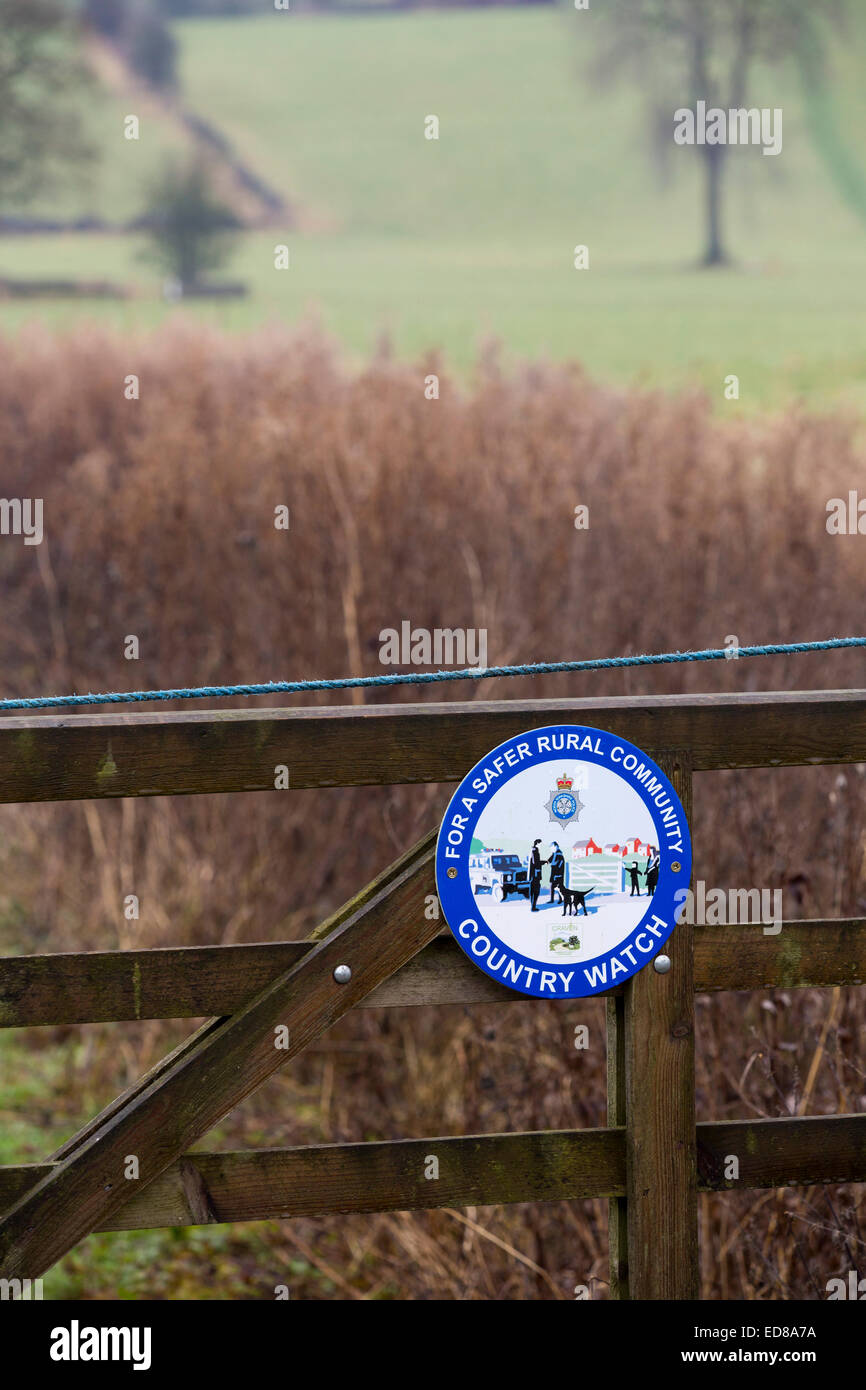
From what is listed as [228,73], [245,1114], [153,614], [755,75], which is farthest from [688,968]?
[228,73]

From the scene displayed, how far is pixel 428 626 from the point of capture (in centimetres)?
709

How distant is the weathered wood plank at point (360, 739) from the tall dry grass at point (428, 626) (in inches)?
46.2

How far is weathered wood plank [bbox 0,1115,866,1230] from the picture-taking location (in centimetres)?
267

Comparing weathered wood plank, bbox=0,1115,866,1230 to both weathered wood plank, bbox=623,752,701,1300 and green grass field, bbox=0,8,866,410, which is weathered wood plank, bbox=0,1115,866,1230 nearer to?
weathered wood plank, bbox=623,752,701,1300

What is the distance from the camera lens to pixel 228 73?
42.4 meters

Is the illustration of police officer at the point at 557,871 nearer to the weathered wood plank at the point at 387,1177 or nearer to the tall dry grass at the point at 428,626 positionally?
the weathered wood plank at the point at 387,1177

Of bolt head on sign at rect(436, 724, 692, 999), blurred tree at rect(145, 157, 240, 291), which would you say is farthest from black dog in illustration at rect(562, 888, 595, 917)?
blurred tree at rect(145, 157, 240, 291)

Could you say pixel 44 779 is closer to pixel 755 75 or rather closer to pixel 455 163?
pixel 755 75

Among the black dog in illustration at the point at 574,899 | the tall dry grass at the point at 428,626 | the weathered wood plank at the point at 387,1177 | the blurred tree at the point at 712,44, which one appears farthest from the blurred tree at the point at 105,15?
the weathered wood plank at the point at 387,1177

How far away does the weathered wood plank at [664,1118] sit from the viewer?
275cm

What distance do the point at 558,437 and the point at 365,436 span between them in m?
1.11

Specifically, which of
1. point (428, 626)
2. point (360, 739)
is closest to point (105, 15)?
point (428, 626)

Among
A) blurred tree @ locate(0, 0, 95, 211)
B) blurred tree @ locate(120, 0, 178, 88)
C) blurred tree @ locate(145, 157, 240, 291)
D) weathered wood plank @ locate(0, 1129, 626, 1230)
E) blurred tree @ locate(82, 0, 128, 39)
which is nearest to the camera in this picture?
weathered wood plank @ locate(0, 1129, 626, 1230)

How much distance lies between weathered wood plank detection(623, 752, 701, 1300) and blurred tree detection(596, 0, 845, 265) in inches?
1067
